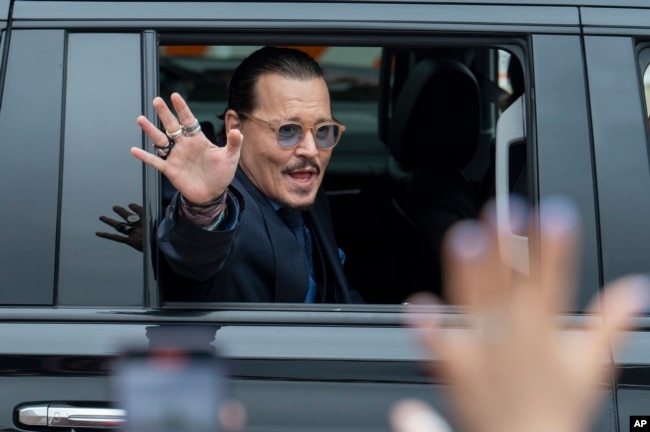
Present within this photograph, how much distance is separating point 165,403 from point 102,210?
15.2 inches

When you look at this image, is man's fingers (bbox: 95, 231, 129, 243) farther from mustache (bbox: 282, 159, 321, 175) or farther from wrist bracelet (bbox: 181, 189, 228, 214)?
mustache (bbox: 282, 159, 321, 175)

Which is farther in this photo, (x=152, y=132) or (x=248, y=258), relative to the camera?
(x=248, y=258)

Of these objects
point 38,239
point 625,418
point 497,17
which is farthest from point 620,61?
point 38,239

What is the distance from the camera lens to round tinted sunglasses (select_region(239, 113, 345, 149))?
2.38m

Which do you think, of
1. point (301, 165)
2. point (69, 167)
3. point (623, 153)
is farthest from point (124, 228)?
point (623, 153)

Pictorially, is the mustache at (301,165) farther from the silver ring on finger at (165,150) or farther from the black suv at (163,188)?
the silver ring on finger at (165,150)

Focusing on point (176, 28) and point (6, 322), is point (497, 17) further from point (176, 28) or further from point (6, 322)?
point (6, 322)

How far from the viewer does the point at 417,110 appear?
3223mm

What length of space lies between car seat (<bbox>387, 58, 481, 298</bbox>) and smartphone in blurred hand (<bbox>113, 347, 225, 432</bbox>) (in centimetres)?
132

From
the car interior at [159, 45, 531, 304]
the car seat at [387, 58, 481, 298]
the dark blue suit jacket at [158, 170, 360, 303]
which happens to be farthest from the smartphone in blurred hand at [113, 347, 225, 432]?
the car seat at [387, 58, 481, 298]

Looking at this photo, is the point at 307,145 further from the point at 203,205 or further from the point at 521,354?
the point at 521,354

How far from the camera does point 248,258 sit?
212 centimetres

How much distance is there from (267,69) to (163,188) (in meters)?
0.58

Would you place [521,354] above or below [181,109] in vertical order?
below
